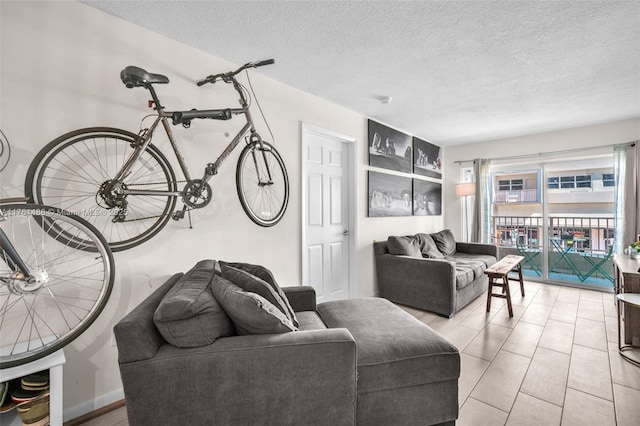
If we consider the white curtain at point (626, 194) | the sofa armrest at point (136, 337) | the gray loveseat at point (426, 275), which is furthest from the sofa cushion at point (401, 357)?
the white curtain at point (626, 194)

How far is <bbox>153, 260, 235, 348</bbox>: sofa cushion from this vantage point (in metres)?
1.12

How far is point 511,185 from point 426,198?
1.61 meters

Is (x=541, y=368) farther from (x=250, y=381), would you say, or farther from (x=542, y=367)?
(x=250, y=381)

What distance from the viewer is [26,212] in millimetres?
1327

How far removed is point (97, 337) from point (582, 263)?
642 centimetres

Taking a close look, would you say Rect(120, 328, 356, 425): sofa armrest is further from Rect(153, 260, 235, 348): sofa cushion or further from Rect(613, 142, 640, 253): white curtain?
Rect(613, 142, 640, 253): white curtain

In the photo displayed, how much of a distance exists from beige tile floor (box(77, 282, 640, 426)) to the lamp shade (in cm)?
213

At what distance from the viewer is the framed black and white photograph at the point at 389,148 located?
3822 millimetres

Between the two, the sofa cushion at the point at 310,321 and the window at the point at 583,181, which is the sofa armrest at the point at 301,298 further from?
the window at the point at 583,181

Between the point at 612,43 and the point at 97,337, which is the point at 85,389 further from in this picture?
the point at 612,43

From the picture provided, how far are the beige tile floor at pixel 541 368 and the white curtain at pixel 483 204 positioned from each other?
172cm

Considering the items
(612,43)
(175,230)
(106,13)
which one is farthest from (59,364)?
(612,43)

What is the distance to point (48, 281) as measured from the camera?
1.50 metres

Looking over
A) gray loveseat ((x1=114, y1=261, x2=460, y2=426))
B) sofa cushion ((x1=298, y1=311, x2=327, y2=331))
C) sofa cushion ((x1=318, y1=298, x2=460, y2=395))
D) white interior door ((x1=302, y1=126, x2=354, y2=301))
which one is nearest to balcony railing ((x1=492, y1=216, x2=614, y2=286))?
white interior door ((x1=302, y1=126, x2=354, y2=301))
